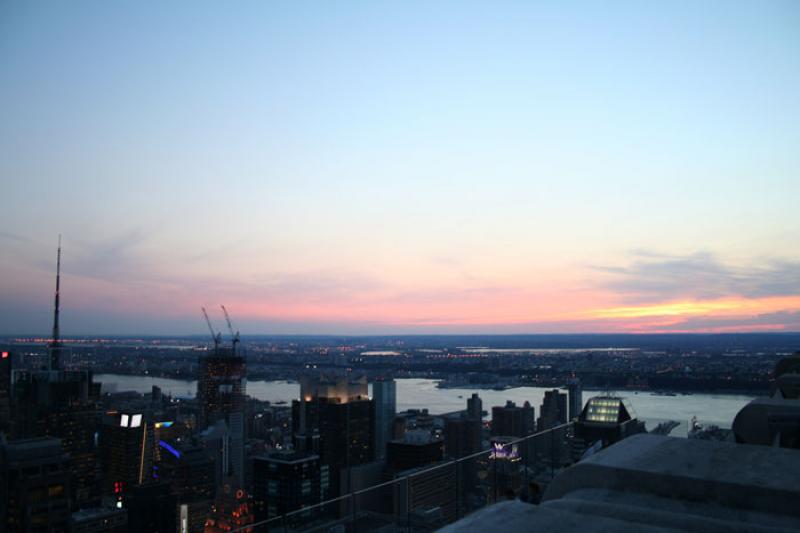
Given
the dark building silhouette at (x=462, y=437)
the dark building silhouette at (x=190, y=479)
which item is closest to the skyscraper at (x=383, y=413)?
the dark building silhouette at (x=462, y=437)

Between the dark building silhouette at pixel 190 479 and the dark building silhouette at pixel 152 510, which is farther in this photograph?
the dark building silhouette at pixel 190 479

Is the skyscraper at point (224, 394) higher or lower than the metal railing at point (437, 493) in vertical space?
lower

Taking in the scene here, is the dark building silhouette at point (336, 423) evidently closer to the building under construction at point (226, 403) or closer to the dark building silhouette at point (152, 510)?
the building under construction at point (226, 403)

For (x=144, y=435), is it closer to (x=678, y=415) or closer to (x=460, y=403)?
(x=460, y=403)

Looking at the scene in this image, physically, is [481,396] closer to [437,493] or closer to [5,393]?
[5,393]

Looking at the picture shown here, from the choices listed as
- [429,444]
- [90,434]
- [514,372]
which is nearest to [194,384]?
[90,434]

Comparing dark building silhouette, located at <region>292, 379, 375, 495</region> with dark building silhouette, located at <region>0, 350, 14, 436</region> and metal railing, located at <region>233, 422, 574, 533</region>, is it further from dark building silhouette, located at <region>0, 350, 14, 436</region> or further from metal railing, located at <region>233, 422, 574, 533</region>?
metal railing, located at <region>233, 422, 574, 533</region>
